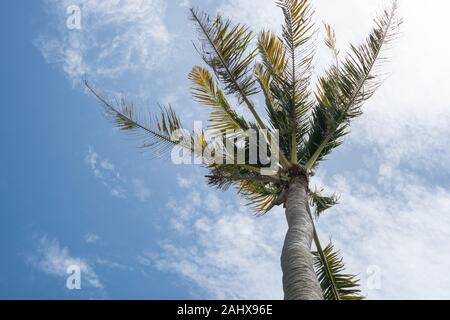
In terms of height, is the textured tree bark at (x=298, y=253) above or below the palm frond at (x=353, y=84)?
below

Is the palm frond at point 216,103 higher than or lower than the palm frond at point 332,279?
higher

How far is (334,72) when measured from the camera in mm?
8844

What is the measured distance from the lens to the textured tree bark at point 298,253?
4836mm

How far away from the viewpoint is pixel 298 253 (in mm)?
5500

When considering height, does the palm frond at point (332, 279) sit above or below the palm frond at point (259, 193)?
below

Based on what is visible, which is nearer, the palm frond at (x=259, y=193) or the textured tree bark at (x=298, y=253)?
the textured tree bark at (x=298, y=253)

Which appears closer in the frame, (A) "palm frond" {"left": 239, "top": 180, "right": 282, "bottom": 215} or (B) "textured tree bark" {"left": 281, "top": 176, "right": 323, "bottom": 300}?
(B) "textured tree bark" {"left": 281, "top": 176, "right": 323, "bottom": 300}

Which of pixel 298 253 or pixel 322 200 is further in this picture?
pixel 322 200

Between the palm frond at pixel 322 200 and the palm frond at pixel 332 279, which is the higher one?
the palm frond at pixel 322 200

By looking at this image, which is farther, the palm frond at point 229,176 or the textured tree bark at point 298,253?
the palm frond at point 229,176

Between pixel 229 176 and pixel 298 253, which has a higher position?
pixel 229 176

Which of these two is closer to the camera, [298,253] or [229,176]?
[298,253]

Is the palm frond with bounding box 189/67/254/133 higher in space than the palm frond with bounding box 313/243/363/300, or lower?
higher

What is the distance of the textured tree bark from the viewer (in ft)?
15.9
